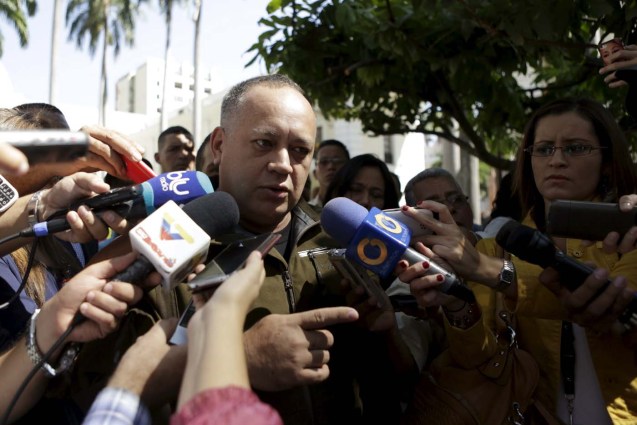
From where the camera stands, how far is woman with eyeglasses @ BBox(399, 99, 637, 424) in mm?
1854

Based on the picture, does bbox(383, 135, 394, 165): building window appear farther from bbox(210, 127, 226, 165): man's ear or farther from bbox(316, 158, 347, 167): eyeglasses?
bbox(210, 127, 226, 165): man's ear

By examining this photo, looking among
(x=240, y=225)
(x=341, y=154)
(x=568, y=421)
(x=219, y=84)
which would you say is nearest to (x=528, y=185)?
(x=568, y=421)

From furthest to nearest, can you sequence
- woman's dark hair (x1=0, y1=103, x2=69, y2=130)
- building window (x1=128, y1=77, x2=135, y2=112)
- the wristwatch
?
1. building window (x1=128, y1=77, x2=135, y2=112)
2. woman's dark hair (x1=0, y1=103, x2=69, y2=130)
3. the wristwatch

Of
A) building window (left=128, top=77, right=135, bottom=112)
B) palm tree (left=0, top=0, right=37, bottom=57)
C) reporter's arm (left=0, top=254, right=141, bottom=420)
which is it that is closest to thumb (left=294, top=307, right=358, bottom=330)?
reporter's arm (left=0, top=254, right=141, bottom=420)

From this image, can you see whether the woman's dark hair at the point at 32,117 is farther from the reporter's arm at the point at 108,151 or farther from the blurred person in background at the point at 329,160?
the blurred person in background at the point at 329,160

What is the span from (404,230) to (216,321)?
0.75 meters

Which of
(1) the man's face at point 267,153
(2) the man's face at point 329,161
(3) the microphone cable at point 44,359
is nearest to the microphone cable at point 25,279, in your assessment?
(3) the microphone cable at point 44,359

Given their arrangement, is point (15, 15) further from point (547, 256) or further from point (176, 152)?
point (547, 256)

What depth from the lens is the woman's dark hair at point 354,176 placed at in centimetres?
388

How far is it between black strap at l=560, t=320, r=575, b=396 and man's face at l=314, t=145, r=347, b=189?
333 centimetres

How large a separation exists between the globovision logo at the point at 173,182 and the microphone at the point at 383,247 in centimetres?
50

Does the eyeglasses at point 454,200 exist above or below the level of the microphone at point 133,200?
below

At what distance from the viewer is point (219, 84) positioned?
19.4 ft

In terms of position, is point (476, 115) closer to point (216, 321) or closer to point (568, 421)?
point (568, 421)
